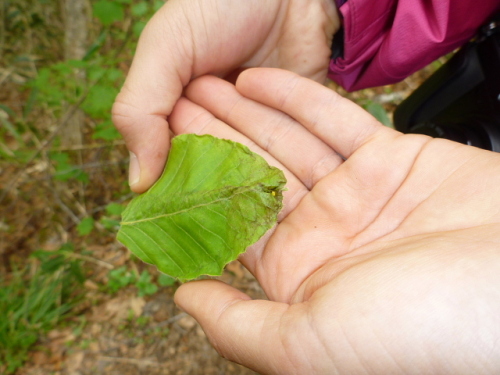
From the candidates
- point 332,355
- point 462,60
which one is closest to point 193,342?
point 332,355

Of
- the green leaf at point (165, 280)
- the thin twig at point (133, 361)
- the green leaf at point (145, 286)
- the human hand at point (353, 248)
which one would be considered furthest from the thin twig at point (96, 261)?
the human hand at point (353, 248)

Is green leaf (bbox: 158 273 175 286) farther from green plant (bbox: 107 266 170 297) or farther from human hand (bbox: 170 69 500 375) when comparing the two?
human hand (bbox: 170 69 500 375)

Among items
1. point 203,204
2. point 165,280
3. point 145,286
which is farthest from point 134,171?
point 145,286

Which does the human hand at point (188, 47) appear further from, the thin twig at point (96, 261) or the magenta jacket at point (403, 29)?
the thin twig at point (96, 261)

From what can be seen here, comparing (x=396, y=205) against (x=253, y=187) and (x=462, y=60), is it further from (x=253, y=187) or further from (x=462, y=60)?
(x=462, y=60)

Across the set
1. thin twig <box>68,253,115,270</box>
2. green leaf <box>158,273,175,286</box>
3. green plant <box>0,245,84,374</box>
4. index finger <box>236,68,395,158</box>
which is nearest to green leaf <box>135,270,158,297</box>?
green leaf <box>158,273,175,286</box>

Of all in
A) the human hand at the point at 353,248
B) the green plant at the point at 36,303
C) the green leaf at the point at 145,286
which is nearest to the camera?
the human hand at the point at 353,248

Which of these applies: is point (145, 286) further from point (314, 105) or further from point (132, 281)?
point (314, 105)
